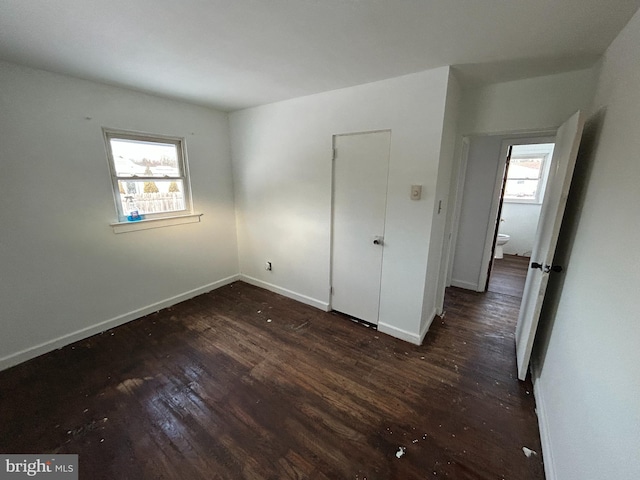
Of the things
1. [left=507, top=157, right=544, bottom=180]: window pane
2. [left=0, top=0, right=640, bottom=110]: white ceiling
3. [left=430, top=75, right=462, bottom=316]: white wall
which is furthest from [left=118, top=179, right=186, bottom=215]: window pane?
[left=507, top=157, right=544, bottom=180]: window pane

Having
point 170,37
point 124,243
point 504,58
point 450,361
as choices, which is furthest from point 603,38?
point 124,243

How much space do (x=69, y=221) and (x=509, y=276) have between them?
5712 mm

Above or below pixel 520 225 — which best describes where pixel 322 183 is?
above

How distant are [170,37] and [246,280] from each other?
297cm

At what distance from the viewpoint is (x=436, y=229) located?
2305 millimetres

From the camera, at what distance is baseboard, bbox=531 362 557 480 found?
1316mm

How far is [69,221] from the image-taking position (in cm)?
226

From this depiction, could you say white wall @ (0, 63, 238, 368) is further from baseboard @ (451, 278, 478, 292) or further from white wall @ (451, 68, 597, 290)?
baseboard @ (451, 278, 478, 292)

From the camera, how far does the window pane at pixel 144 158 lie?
2.54 m

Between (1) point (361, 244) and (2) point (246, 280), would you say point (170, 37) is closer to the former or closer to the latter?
(1) point (361, 244)

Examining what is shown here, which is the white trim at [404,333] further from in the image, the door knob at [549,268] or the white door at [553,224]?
the door knob at [549,268]

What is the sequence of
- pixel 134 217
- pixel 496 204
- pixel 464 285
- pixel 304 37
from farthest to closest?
pixel 464 285 → pixel 496 204 → pixel 134 217 → pixel 304 37

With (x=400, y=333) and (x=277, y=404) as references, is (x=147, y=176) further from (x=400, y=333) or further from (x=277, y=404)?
(x=400, y=333)

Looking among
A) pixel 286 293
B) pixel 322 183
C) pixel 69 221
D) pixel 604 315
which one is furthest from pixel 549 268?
pixel 69 221
